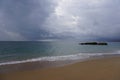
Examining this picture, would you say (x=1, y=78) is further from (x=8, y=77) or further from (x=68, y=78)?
(x=68, y=78)

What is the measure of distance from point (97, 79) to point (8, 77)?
4.49 m

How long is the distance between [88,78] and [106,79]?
0.85m

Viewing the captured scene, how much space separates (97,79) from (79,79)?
87cm

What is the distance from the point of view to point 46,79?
824 centimetres

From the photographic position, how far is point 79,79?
8.10 m

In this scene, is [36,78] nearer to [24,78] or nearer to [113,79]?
[24,78]

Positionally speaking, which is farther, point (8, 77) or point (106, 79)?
point (8, 77)

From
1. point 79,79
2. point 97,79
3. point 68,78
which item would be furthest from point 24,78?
point 97,79

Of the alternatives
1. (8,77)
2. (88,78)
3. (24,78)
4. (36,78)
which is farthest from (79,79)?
(8,77)

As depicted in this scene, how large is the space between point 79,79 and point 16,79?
3061 mm

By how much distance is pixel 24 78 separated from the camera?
8.32 m

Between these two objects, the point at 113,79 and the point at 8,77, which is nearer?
the point at 113,79

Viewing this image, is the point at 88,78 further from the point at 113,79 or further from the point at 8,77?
the point at 8,77

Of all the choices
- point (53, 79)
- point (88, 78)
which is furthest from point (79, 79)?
point (53, 79)
